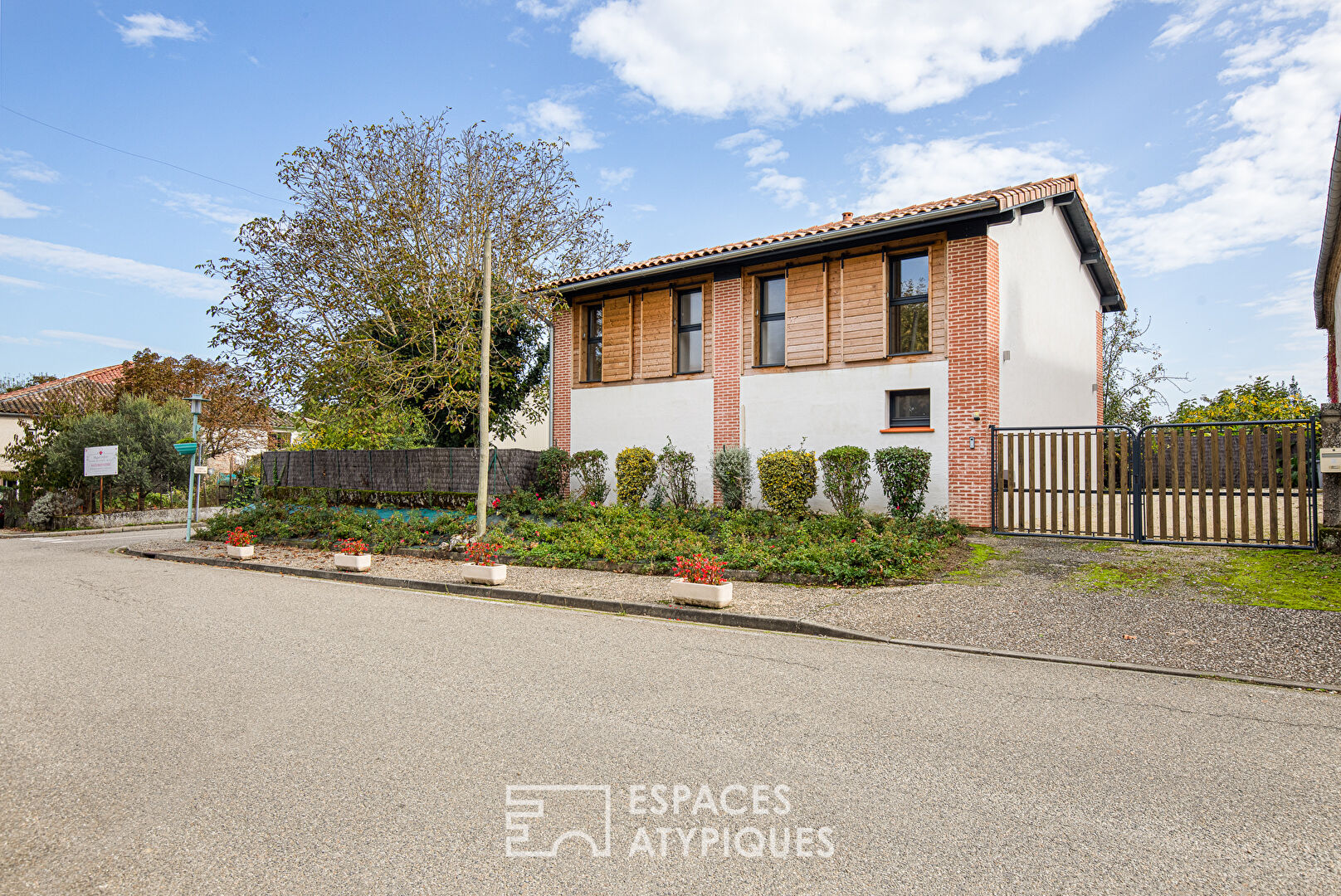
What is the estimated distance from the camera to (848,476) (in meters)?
13.8

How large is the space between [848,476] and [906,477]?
1.04 metres

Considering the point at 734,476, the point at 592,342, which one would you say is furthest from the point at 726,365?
the point at 592,342

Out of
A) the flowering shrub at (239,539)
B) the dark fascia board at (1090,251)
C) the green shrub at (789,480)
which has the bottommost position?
the flowering shrub at (239,539)

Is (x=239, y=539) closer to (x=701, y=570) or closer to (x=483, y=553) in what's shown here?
(x=483, y=553)

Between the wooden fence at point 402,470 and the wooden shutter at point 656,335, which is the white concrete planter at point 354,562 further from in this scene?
the wooden shutter at point 656,335

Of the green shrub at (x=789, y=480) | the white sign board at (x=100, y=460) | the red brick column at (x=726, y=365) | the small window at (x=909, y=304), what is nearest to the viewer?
the small window at (x=909, y=304)

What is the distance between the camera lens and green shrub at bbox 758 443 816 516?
1431 centimetres

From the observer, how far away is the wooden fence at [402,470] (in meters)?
18.1

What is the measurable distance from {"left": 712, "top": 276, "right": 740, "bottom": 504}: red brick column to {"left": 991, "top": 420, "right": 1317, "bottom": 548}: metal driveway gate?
17.0 ft

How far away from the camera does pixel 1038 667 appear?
5.92 m

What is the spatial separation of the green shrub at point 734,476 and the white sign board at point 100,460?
64.8ft

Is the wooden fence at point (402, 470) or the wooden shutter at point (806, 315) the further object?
the wooden fence at point (402, 470)

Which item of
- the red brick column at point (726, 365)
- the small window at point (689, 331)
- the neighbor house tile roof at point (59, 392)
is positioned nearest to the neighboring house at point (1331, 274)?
the red brick column at point (726, 365)

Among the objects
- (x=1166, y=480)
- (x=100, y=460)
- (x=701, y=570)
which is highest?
(x=100, y=460)
